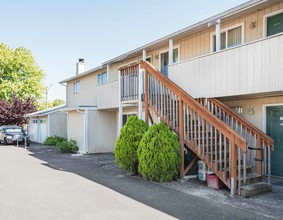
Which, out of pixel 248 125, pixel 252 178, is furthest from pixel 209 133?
pixel 252 178

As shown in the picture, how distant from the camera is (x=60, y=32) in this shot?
19.8 m

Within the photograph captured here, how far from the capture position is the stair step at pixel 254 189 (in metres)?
6.43

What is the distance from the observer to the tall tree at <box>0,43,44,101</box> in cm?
3447

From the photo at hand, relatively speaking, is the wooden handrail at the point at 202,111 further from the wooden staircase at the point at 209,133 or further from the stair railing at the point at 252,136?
the stair railing at the point at 252,136

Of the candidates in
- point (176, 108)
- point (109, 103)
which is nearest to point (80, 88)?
point (109, 103)

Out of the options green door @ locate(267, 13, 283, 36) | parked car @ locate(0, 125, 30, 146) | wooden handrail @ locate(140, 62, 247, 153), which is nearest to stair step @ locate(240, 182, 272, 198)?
wooden handrail @ locate(140, 62, 247, 153)

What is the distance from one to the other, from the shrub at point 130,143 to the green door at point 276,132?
155 inches

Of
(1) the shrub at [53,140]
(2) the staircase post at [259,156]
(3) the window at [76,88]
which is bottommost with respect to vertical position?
(1) the shrub at [53,140]

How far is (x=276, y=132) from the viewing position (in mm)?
8602

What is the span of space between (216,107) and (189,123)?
1.18 m

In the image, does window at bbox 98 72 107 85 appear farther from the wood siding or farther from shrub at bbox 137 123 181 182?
shrub at bbox 137 123 181 182

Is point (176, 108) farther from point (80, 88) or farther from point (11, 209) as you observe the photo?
point (80, 88)

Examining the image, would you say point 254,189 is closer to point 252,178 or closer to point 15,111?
point 252,178

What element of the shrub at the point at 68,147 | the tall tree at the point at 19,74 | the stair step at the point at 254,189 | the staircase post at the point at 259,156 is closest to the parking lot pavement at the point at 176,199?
the stair step at the point at 254,189
